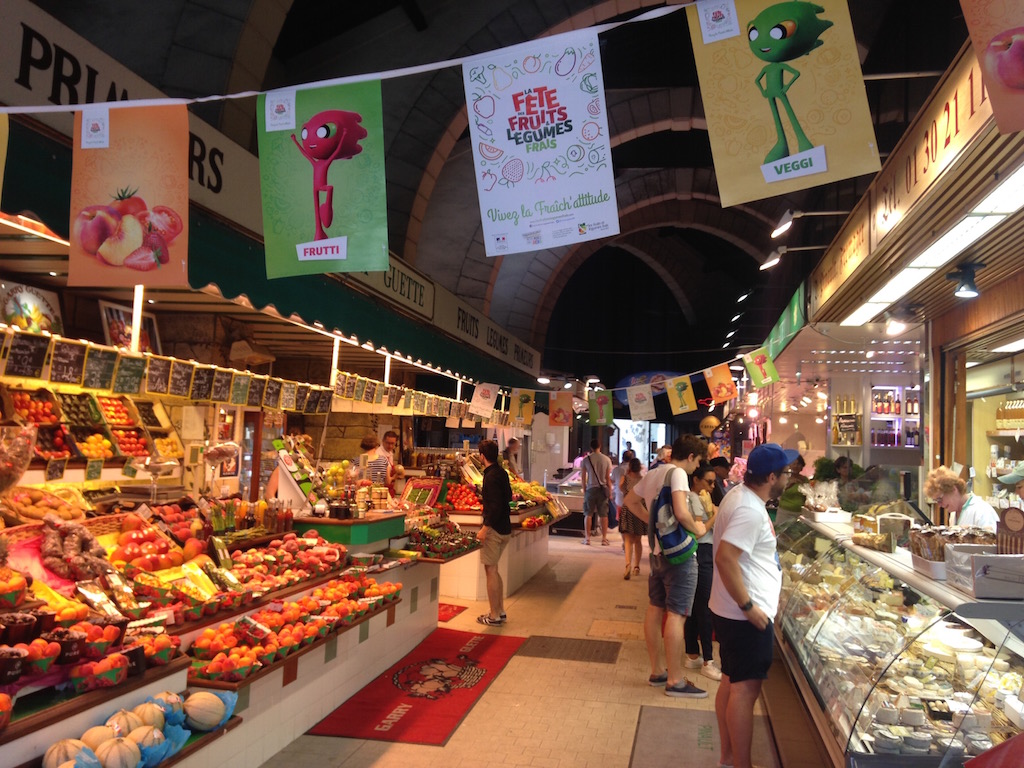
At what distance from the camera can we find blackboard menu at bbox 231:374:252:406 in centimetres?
751

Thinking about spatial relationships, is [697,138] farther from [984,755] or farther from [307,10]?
[984,755]

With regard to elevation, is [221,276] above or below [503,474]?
above

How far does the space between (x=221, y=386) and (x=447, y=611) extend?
352 cm

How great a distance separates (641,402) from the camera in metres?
15.0

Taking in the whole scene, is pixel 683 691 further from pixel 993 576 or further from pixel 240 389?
pixel 240 389

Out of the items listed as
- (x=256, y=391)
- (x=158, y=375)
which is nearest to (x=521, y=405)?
(x=256, y=391)

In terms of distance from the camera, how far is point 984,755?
1.94m

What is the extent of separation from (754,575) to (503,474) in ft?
13.7

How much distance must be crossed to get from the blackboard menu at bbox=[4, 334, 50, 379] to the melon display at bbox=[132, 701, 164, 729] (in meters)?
2.70

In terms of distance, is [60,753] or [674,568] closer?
[60,753]

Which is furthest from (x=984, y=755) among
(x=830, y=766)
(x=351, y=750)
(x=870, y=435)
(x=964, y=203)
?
(x=870, y=435)

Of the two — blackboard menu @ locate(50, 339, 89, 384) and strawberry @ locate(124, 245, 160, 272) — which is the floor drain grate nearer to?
blackboard menu @ locate(50, 339, 89, 384)

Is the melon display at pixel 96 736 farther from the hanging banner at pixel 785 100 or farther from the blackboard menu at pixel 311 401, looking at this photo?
the blackboard menu at pixel 311 401

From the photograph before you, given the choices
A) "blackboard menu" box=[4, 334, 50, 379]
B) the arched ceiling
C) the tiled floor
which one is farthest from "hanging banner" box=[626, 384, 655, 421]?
"blackboard menu" box=[4, 334, 50, 379]
